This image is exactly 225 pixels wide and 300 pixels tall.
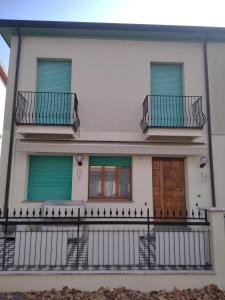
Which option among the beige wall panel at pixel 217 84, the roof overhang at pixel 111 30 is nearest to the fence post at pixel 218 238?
the beige wall panel at pixel 217 84

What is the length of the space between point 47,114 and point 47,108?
0.88ft

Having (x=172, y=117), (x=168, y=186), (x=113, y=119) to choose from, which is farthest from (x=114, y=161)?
(x=172, y=117)

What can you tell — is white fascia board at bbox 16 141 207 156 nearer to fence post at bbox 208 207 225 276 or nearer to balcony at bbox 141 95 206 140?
balcony at bbox 141 95 206 140

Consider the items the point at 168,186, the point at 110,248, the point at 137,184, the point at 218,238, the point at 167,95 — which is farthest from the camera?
the point at 167,95

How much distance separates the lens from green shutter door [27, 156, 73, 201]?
30.9 ft

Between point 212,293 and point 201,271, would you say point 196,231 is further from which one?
point 212,293

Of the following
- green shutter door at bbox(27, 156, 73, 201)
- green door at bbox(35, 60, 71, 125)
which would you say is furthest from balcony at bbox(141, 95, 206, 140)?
green shutter door at bbox(27, 156, 73, 201)

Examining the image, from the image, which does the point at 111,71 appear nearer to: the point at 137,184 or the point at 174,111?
the point at 174,111

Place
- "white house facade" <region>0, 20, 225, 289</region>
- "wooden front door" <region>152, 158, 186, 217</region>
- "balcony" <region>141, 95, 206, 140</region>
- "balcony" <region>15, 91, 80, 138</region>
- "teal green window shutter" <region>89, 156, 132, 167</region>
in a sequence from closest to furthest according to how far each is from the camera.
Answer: "balcony" <region>15, 91, 80, 138</region> < "balcony" <region>141, 95, 206, 140</region> < "white house facade" <region>0, 20, 225, 289</region> < "wooden front door" <region>152, 158, 186, 217</region> < "teal green window shutter" <region>89, 156, 132, 167</region>

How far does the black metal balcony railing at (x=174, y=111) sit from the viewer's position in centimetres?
966

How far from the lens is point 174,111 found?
33.0 feet

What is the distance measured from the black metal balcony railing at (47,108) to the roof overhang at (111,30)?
8.96 feet

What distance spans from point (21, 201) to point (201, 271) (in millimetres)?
6868

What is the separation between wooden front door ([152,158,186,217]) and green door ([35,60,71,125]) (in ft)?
14.2
